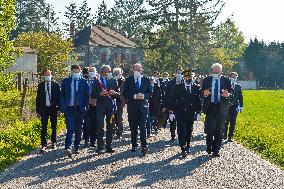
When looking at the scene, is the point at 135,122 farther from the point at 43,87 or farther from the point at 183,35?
the point at 183,35

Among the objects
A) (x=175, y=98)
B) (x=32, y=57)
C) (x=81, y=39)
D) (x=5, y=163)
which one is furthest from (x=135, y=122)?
(x=81, y=39)

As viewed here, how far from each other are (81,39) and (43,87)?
68.0 m

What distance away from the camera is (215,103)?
12.4m

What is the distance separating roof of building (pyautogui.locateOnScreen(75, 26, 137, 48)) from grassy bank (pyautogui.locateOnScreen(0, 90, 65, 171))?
5698cm

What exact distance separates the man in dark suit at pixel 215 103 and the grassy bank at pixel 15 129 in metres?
4.46

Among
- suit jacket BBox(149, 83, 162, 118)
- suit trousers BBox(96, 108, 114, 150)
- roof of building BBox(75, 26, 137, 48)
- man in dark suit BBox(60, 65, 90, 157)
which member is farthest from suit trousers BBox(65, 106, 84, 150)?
roof of building BBox(75, 26, 137, 48)

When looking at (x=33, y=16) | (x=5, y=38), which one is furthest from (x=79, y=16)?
(x=5, y=38)

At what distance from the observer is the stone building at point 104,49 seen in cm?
7894

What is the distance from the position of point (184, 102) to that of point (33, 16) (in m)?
102

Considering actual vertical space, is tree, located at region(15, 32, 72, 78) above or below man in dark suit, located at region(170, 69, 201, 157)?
above

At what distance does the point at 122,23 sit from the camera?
11556cm

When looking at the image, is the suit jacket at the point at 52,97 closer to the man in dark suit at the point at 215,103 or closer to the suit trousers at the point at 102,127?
the suit trousers at the point at 102,127

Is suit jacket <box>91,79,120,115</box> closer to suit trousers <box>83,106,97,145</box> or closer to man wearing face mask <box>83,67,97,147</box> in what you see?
man wearing face mask <box>83,67,97,147</box>

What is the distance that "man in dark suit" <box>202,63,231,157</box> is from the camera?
12375 mm
